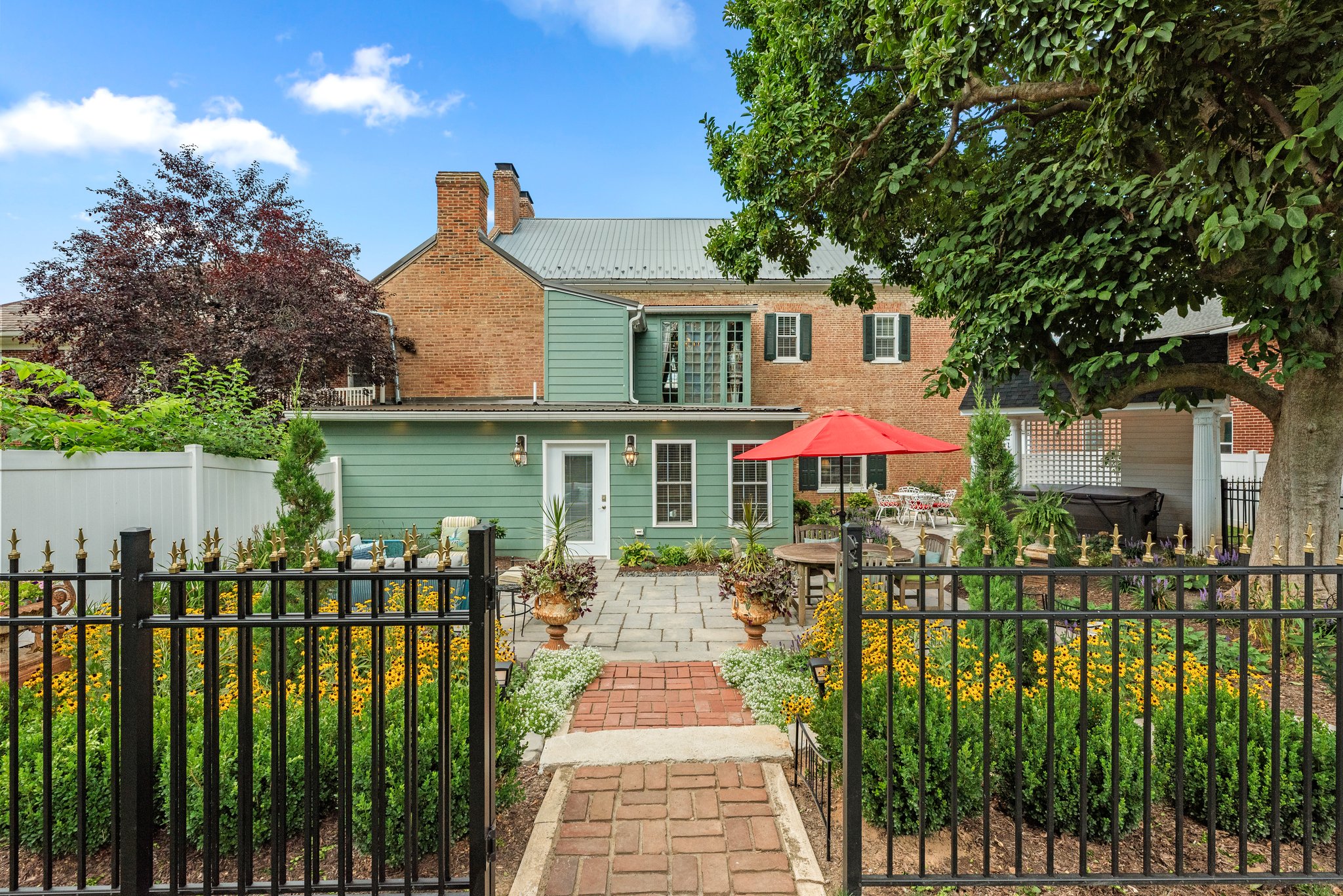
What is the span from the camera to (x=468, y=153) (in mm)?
15289

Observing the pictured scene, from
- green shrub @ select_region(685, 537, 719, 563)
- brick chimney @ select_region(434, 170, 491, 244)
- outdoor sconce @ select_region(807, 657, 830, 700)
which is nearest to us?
outdoor sconce @ select_region(807, 657, 830, 700)

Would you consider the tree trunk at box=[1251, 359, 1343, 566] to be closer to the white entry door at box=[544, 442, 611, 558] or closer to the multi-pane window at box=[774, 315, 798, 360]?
the white entry door at box=[544, 442, 611, 558]

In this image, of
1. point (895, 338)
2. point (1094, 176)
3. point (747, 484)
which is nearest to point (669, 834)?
point (1094, 176)

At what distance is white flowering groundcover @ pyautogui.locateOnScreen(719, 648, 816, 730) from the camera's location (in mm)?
4141

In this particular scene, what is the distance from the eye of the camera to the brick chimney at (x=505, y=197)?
18.9 metres

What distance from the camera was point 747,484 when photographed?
1107cm

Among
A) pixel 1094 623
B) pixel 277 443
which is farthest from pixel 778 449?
pixel 277 443

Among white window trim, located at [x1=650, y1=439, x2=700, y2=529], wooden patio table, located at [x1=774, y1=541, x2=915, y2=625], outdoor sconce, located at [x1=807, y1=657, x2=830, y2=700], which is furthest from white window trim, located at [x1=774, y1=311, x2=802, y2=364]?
outdoor sconce, located at [x1=807, y1=657, x2=830, y2=700]

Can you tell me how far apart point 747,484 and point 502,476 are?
451 cm

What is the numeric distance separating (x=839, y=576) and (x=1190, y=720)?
127 inches

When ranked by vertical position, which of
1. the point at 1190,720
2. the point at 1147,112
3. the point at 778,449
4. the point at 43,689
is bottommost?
the point at 1190,720

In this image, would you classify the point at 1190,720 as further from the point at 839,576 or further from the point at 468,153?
the point at 468,153

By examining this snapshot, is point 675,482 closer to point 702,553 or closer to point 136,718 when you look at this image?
point 702,553

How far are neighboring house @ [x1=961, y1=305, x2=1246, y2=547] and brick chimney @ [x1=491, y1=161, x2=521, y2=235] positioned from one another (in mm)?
14555
